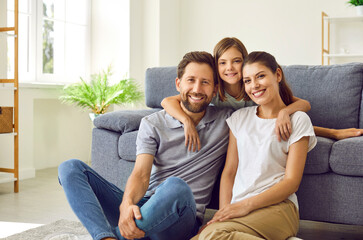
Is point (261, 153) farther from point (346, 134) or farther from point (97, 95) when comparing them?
point (97, 95)

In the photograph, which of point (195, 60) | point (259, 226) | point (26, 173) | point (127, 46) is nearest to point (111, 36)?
point (127, 46)

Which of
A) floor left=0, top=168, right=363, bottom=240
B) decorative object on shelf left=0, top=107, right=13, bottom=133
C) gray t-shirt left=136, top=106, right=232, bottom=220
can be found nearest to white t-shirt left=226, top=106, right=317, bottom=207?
gray t-shirt left=136, top=106, right=232, bottom=220

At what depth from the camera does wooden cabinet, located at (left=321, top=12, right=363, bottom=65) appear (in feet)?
16.3

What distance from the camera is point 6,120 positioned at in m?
3.30

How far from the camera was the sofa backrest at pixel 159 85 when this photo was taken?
290cm

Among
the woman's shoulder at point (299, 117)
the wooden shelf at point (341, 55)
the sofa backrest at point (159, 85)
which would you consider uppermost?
the wooden shelf at point (341, 55)

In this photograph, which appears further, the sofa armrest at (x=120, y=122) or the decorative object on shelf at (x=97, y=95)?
the decorative object on shelf at (x=97, y=95)

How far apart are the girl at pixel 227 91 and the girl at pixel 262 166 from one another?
A: 9 centimetres

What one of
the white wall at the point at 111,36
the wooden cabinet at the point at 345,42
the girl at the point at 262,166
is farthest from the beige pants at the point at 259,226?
the wooden cabinet at the point at 345,42

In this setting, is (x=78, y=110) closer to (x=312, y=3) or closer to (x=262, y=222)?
(x=312, y=3)

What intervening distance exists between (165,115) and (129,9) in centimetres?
324

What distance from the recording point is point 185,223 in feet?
5.22

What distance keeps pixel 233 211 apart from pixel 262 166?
202 mm

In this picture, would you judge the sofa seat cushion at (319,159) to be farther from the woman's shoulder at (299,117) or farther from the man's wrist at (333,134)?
the woman's shoulder at (299,117)
